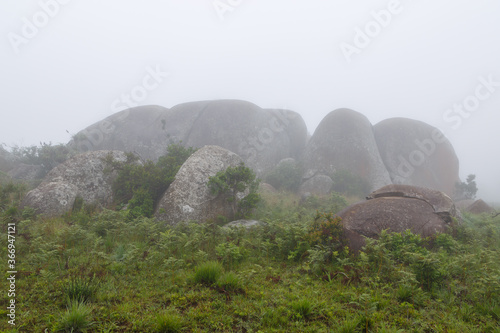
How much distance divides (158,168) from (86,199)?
4.02 m

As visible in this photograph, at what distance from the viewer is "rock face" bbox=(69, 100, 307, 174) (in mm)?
32688

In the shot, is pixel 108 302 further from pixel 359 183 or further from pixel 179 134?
pixel 179 134

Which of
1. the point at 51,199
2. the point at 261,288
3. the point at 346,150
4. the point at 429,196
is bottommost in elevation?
the point at 346,150

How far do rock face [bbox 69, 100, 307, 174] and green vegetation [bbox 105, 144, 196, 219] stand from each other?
16.4 meters

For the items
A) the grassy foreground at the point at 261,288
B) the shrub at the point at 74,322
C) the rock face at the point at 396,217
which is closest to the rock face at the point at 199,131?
the rock face at the point at 396,217

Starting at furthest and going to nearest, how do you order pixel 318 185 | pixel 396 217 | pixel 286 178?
pixel 286 178 < pixel 318 185 < pixel 396 217

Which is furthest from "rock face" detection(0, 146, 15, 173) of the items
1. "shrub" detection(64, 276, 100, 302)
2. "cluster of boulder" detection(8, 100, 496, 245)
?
"shrub" detection(64, 276, 100, 302)

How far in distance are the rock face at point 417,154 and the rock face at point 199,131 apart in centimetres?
1170

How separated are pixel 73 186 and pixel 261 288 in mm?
12426

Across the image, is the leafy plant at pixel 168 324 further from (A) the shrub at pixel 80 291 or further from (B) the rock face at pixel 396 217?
(B) the rock face at pixel 396 217

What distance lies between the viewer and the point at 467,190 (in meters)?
32.2

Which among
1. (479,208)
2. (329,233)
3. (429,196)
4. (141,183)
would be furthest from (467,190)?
(141,183)

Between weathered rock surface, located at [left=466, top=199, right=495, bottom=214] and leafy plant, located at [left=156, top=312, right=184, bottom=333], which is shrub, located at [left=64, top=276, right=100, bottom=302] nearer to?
leafy plant, located at [left=156, top=312, right=184, bottom=333]

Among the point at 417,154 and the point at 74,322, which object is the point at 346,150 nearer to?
the point at 417,154
